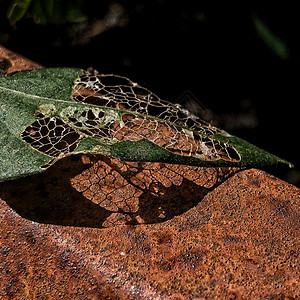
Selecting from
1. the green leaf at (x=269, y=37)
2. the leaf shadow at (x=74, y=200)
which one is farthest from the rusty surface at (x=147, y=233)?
the green leaf at (x=269, y=37)

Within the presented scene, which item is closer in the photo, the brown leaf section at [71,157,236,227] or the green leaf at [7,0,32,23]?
the brown leaf section at [71,157,236,227]

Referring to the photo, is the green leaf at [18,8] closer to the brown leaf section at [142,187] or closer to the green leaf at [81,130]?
the green leaf at [81,130]

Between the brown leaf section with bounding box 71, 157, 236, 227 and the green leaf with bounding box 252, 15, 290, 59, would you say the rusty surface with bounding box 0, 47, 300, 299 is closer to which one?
the brown leaf section with bounding box 71, 157, 236, 227

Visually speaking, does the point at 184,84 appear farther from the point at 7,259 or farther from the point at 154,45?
the point at 7,259

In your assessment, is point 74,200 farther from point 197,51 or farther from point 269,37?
point 197,51

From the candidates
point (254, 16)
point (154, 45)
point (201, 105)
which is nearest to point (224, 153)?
point (254, 16)

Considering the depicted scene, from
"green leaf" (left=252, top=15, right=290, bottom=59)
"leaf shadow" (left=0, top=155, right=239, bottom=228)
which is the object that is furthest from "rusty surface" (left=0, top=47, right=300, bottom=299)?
"green leaf" (left=252, top=15, right=290, bottom=59)
